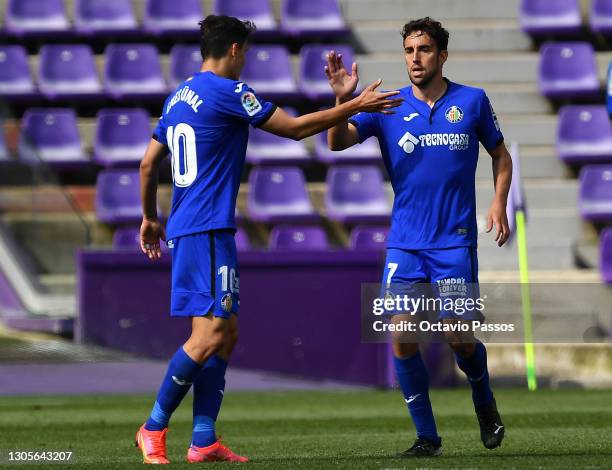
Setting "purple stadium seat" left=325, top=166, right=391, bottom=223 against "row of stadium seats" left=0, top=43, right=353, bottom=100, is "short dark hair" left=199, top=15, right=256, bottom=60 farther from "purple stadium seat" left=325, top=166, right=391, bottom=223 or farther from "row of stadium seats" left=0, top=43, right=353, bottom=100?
"row of stadium seats" left=0, top=43, right=353, bottom=100

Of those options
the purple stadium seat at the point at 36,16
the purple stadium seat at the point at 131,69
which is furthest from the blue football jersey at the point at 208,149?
the purple stadium seat at the point at 36,16

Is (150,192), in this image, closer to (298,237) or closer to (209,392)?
(209,392)

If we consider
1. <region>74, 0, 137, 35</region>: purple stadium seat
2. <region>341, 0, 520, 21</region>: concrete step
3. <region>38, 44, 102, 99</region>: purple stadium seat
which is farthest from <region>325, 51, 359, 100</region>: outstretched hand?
<region>341, 0, 520, 21</region>: concrete step

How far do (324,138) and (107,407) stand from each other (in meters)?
6.50

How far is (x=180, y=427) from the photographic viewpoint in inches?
382

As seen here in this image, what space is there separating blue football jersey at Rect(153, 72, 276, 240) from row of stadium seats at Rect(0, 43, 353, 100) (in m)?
11.3

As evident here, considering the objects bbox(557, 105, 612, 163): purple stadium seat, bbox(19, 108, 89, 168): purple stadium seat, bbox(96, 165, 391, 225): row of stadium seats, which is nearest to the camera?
bbox(96, 165, 391, 225): row of stadium seats

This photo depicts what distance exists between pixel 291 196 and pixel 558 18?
194 inches

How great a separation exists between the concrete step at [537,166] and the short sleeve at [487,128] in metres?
10.4

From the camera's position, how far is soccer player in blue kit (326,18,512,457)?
264 inches

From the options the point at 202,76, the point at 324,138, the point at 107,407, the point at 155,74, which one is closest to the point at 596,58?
the point at 324,138

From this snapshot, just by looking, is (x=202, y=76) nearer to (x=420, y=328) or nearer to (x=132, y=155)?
(x=420, y=328)

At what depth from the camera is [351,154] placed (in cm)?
1722

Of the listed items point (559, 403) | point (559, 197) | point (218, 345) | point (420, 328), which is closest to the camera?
point (218, 345)
